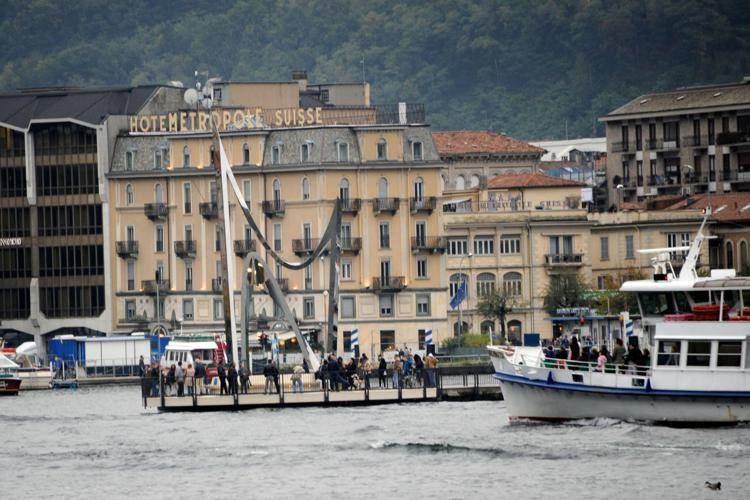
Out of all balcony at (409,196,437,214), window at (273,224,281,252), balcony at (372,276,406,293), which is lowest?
balcony at (372,276,406,293)

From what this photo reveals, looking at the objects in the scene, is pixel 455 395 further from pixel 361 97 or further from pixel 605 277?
pixel 361 97

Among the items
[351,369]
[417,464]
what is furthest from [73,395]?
[417,464]

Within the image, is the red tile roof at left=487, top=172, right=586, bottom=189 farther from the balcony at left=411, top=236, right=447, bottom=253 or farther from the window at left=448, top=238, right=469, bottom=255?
the balcony at left=411, top=236, right=447, bottom=253

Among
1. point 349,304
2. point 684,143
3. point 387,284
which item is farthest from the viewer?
point 684,143

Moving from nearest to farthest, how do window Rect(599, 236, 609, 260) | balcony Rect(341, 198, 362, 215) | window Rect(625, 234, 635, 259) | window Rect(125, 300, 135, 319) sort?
1. balcony Rect(341, 198, 362, 215)
2. window Rect(125, 300, 135, 319)
3. window Rect(625, 234, 635, 259)
4. window Rect(599, 236, 609, 260)

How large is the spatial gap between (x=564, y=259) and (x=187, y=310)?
69.4ft

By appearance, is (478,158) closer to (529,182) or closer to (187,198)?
(529,182)

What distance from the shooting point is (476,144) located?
7352 inches

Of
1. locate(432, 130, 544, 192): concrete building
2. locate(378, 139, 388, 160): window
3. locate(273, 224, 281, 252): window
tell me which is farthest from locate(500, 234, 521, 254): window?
locate(432, 130, 544, 192): concrete building

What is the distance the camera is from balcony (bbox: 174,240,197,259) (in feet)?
494

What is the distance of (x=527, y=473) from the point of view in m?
74.5

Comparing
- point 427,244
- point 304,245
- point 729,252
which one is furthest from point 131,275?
point 729,252

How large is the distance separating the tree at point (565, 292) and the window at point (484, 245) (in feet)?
12.2

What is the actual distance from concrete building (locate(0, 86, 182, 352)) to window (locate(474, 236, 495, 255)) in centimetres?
1990
